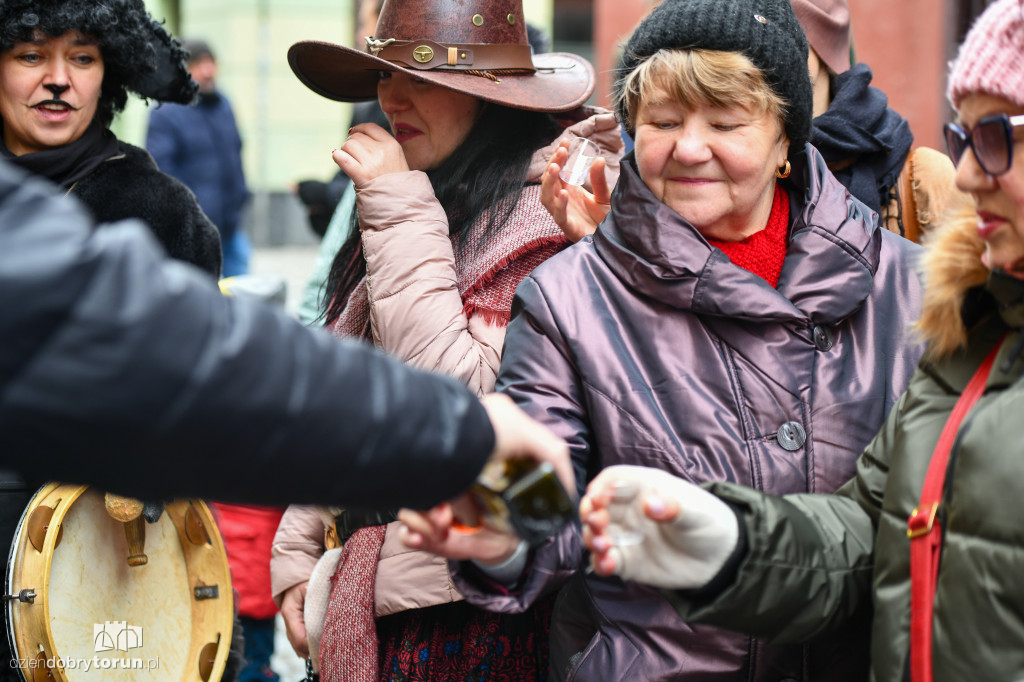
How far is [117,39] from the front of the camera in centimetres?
314

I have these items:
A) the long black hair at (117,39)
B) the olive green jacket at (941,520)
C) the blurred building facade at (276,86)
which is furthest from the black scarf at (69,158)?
the blurred building facade at (276,86)

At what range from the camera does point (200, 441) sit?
48.6 inches

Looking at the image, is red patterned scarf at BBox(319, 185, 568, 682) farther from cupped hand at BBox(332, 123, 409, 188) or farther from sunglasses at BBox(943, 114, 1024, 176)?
sunglasses at BBox(943, 114, 1024, 176)

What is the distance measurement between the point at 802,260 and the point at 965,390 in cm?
56

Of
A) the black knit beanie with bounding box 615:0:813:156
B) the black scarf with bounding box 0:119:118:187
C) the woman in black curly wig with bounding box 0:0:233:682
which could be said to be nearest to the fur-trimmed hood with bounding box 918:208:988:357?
the black knit beanie with bounding box 615:0:813:156

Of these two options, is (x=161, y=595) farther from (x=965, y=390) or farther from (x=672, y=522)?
(x=965, y=390)

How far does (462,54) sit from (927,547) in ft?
5.58

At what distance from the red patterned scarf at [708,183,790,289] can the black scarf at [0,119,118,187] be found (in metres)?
1.80

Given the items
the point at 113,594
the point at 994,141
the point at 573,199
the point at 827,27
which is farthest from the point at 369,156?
the point at 994,141

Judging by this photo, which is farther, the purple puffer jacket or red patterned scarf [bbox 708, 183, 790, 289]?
red patterned scarf [bbox 708, 183, 790, 289]

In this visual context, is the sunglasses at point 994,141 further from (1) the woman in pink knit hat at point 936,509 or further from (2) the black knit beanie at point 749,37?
(2) the black knit beanie at point 749,37

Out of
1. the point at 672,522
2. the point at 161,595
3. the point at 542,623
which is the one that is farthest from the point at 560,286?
the point at 161,595

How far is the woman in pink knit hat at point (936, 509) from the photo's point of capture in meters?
1.48

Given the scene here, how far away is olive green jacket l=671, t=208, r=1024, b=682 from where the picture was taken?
1.46m
